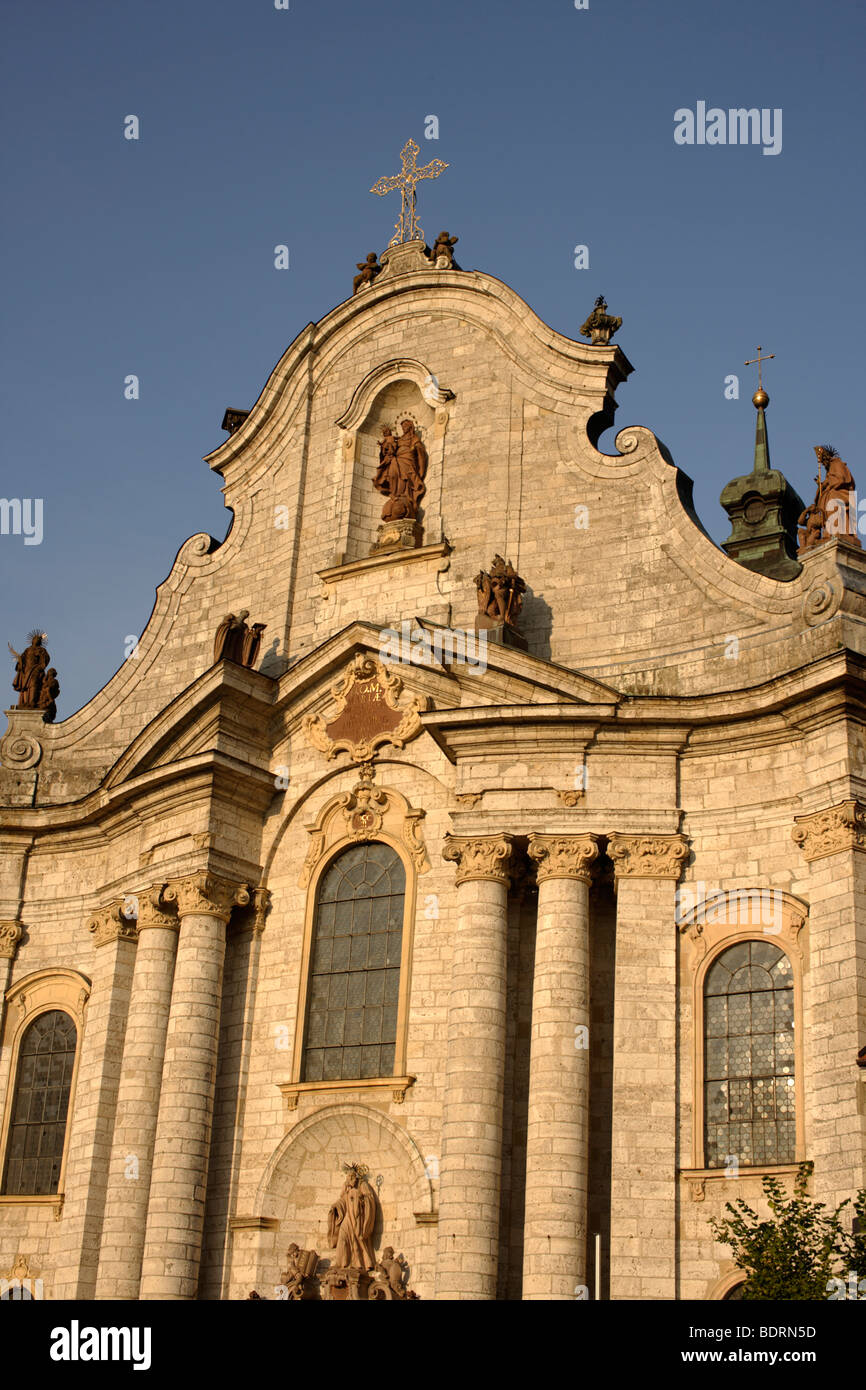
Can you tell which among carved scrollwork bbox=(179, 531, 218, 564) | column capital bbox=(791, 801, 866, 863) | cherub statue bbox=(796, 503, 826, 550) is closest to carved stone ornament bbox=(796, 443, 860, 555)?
cherub statue bbox=(796, 503, 826, 550)

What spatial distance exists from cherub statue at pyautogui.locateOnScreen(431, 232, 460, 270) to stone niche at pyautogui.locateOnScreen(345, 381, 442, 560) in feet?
5.60

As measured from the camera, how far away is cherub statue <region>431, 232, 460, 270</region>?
25.3 meters

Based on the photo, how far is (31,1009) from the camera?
24.9 metres

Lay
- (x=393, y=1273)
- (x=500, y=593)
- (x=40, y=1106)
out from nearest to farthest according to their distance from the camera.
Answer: (x=393, y=1273) → (x=500, y=593) → (x=40, y=1106)

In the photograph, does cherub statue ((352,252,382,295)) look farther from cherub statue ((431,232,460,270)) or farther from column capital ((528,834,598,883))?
column capital ((528,834,598,883))

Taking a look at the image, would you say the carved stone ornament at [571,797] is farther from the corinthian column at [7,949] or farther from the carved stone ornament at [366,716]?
the corinthian column at [7,949]

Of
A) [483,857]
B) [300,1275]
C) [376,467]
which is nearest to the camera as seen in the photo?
[483,857]

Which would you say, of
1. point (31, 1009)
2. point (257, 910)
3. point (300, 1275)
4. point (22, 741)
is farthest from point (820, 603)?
point (22, 741)

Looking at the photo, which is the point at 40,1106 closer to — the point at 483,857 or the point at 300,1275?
the point at 300,1275

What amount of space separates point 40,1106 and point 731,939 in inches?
402

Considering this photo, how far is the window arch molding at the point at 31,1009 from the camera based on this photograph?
2425cm
